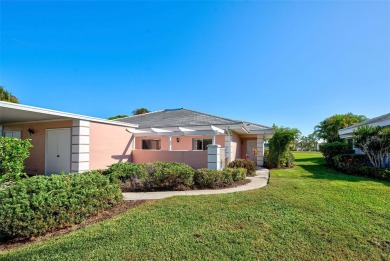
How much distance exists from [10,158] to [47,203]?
9.18 ft

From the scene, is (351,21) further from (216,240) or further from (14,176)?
(14,176)

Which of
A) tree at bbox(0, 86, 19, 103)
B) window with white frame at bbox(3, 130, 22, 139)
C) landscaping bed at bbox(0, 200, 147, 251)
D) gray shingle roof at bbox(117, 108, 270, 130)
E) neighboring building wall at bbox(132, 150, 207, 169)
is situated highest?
tree at bbox(0, 86, 19, 103)

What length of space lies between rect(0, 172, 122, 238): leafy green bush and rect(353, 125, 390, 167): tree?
48.8ft

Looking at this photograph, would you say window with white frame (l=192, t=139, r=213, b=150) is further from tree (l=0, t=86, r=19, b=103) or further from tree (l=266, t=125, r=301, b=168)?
tree (l=0, t=86, r=19, b=103)

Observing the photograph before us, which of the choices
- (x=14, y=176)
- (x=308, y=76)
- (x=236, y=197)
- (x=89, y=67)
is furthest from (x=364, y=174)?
(x=89, y=67)

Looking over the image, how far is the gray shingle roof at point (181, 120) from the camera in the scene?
14370mm

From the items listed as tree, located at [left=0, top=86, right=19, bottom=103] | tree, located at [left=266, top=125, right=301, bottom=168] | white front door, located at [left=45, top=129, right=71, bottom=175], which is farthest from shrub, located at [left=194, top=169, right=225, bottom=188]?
tree, located at [left=0, top=86, right=19, bottom=103]

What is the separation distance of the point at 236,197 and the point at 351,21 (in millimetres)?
10459

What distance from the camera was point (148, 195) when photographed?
7043 mm

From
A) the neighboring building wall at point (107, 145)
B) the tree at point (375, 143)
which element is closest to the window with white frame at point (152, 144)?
the neighboring building wall at point (107, 145)

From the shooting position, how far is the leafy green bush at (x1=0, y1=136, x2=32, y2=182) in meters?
5.39

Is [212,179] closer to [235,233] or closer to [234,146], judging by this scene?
[235,233]

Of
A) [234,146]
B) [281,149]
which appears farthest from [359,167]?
[234,146]

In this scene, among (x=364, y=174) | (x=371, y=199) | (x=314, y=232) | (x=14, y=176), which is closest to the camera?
(x=314, y=232)
